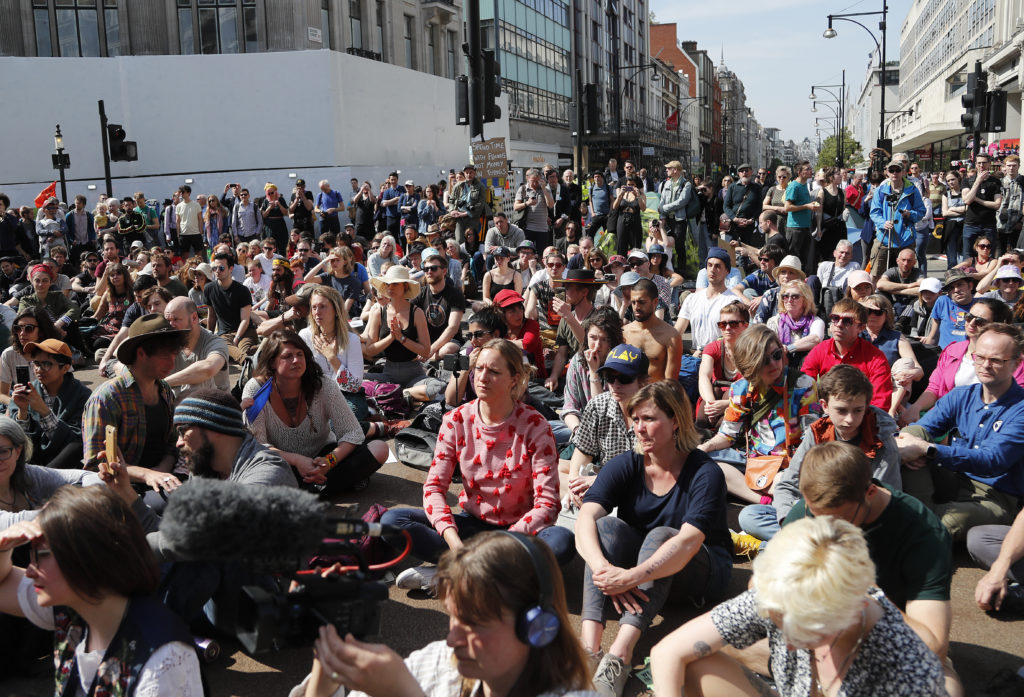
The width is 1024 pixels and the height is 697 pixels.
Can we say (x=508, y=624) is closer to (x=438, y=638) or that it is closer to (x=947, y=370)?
(x=438, y=638)

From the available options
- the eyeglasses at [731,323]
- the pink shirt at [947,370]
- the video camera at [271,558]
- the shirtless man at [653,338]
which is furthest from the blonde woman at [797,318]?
the video camera at [271,558]

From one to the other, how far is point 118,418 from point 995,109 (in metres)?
16.1

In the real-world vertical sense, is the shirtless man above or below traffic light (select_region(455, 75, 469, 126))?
below

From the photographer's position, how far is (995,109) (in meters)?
15.5

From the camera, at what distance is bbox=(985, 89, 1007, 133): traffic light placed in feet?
50.5

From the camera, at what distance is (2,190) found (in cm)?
2428

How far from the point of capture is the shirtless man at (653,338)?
6562 millimetres

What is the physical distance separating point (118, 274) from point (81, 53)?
2136 centimetres

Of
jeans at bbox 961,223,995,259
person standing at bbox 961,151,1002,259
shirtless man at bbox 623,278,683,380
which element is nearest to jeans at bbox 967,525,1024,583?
shirtless man at bbox 623,278,683,380

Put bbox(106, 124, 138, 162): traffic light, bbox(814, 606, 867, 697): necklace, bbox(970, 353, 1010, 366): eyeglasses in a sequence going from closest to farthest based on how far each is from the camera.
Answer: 1. bbox(814, 606, 867, 697): necklace
2. bbox(970, 353, 1010, 366): eyeglasses
3. bbox(106, 124, 138, 162): traffic light

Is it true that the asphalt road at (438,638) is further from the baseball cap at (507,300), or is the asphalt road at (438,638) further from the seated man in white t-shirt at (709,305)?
the seated man in white t-shirt at (709,305)

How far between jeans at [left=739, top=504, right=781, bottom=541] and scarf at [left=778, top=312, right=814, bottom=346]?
113 inches

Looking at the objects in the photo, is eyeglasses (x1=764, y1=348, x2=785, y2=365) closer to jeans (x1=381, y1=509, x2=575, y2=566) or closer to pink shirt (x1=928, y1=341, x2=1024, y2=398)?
pink shirt (x1=928, y1=341, x2=1024, y2=398)

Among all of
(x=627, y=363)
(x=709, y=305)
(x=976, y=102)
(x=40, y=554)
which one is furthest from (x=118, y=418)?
(x=976, y=102)
